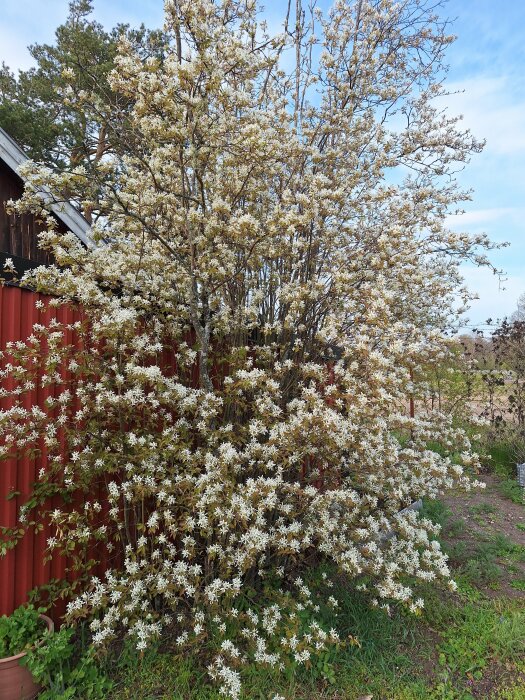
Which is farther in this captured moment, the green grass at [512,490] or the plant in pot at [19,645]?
the green grass at [512,490]

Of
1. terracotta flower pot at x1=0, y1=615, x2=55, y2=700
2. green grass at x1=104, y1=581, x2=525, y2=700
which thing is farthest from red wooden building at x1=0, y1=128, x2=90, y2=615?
green grass at x1=104, y1=581, x2=525, y2=700

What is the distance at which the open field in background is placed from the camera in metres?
2.81

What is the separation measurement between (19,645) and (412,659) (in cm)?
251

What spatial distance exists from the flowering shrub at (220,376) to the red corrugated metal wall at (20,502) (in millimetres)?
113

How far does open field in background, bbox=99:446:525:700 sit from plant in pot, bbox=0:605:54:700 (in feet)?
1.59

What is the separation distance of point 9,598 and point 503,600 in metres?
3.75

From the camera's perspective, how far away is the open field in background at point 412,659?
2.81m

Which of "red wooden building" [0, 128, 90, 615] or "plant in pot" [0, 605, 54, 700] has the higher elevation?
"red wooden building" [0, 128, 90, 615]

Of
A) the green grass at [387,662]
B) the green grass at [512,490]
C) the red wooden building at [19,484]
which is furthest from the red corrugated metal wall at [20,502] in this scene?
the green grass at [512,490]

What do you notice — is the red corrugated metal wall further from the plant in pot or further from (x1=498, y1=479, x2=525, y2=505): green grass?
(x1=498, y1=479, x2=525, y2=505): green grass

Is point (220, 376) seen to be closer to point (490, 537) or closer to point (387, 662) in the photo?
point (387, 662)

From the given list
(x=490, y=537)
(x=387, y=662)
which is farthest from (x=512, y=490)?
(x=387, y=662)

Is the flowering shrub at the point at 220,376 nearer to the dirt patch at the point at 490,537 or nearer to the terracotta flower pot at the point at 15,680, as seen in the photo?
the terracotta flower pot at the point at 15,680

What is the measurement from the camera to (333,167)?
4340mm
